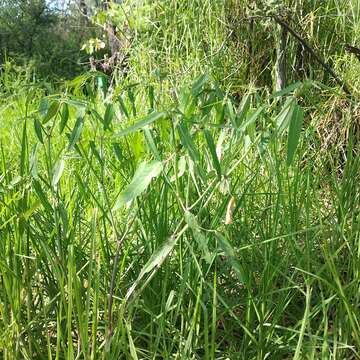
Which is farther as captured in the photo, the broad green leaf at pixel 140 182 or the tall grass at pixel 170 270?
the tall grass at pixel 170 270

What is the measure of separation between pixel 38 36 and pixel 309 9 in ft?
29.2

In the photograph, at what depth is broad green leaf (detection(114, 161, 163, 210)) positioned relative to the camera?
77cm

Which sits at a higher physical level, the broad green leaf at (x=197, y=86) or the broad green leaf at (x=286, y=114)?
the broad green leaf at (x=197, y=86)

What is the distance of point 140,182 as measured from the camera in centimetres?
79

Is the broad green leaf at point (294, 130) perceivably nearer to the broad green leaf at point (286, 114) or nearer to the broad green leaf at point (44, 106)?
the broad green leaf at point (286, 114)

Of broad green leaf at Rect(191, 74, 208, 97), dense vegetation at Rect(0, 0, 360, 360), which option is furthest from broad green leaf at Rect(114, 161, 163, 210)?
broad green leaf at Rect(191, 74, 208, 97)

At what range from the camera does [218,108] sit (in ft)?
3.18

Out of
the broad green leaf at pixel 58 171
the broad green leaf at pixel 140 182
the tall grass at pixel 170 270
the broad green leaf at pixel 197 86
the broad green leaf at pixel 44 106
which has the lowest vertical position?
the tall grass at pixel 170 270

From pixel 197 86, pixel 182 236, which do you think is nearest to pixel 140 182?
pixel 197 86

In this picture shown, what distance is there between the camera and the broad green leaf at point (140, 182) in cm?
77

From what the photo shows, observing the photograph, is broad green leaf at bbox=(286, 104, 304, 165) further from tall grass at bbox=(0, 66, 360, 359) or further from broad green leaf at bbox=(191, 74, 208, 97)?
broad green leaf at bbox=(191, 74, 208, 97)

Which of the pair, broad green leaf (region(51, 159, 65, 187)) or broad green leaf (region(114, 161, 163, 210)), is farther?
broad green leaf (region(51, 159, 65, 187))

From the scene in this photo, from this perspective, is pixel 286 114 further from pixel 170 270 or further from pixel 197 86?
pixel 170 270

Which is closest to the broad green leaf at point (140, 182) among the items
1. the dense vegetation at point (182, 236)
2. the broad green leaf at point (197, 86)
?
the dense vegetation at point (182, 236)
